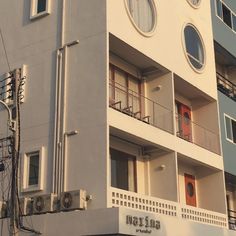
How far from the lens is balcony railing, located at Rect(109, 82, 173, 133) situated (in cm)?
2039

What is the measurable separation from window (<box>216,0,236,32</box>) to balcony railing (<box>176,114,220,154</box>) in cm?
639

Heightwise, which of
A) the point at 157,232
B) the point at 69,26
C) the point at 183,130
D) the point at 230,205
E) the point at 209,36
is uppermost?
the point at 209,36

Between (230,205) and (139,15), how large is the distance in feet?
38.7


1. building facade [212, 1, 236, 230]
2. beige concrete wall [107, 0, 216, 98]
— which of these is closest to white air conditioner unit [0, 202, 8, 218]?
beige concrete wall [107, 0, 216, 98]

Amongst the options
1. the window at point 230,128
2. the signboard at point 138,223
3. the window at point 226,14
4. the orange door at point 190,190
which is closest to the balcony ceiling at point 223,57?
the window at point 226,14

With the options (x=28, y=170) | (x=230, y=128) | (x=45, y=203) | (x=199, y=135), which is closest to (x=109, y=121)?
(x=45, y=203)

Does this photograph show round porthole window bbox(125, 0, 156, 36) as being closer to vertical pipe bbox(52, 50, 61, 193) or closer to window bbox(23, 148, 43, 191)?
vertical pipe bbox(52, 50, 61, 193)

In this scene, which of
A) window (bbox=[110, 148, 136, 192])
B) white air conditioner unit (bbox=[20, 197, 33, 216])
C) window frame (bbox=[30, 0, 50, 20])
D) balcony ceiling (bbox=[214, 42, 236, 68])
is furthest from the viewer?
balcony ceiling (bbox=[214, 42, 236, 68])

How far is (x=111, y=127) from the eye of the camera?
17312 millimetres

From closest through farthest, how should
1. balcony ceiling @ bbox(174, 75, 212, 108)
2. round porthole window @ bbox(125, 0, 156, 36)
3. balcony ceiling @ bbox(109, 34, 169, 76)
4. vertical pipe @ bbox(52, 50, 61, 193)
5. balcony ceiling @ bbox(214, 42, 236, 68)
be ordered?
vertical pipe @ bbox(52, 50, 61, 193)
balcony ceiling @ bbox(109, 34, 169, 76)
round porthole window @ bbox(125, 0, 156, 36)
balcony ceiling @ bbox(174, 75, 212, 108)
balcony ceiling @ bbox(214, 42, 236, 68)

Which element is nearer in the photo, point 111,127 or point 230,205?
point 111,127

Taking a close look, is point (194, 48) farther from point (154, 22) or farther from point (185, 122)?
point (154, 22)

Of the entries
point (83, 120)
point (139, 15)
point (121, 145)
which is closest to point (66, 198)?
point (83, 120)

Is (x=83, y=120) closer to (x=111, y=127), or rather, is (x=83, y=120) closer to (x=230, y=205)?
(x=111, y=127)
